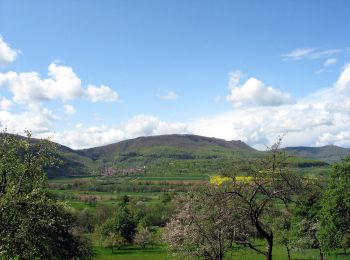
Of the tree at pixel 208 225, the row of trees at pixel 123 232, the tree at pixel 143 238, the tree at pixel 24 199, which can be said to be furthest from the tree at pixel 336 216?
the tree at pixel 143 238

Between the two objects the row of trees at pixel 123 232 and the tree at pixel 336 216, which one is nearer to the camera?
the tree at pixel 336 216

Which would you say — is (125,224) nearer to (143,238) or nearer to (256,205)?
(143,238)

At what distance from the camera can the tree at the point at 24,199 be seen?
22.3 meters

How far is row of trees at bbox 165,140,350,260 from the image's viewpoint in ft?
80.1

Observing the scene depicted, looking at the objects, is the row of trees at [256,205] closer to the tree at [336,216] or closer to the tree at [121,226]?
the tree at [336,216]

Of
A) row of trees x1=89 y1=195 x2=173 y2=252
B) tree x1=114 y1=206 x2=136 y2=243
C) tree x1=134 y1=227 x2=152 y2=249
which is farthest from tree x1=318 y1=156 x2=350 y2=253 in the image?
tree x1=114 y1=206 x2=136 y2=243

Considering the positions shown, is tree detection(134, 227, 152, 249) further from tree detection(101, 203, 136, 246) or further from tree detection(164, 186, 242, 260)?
tree detection(164, 186, 242, 260)

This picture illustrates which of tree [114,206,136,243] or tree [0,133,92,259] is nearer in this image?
tree [0,133,92,259]

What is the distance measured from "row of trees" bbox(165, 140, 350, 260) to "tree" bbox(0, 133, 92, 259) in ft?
35.1

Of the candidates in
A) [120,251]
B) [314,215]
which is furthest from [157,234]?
[314,215]

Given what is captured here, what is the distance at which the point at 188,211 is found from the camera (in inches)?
1507

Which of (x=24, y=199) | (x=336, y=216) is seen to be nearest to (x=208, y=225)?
(x=24, y=199)

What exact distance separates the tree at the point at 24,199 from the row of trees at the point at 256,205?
421 inches

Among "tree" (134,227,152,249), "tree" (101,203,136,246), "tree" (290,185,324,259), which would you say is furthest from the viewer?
"tree" (101,203,136,246)
